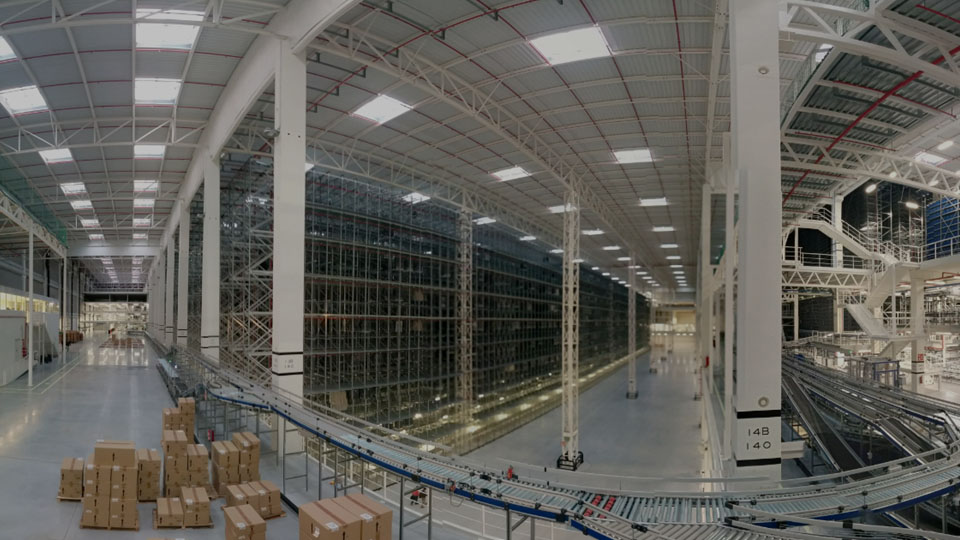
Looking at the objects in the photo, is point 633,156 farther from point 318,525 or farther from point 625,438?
point 318,525

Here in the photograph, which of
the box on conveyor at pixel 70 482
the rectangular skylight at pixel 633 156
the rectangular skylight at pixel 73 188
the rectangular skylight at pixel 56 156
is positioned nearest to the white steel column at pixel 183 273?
the rectangular skylight at pixel 73 188

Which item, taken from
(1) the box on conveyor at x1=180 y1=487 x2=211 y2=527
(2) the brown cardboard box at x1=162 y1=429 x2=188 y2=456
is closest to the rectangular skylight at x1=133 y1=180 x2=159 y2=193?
(2) the brown cardboard box at x1=162 y1=429 x2=188 y2=456

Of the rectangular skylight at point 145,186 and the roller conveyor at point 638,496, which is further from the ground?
the rectangular skylight at point 145,186

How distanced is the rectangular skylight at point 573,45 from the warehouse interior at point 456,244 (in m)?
0.12

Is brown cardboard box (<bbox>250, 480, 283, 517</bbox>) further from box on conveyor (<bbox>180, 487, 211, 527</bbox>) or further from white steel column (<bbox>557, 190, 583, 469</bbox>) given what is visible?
white steel column (<bbox>557, 190, 583, 469</bbox>)

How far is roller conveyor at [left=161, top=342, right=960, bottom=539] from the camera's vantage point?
5012mm

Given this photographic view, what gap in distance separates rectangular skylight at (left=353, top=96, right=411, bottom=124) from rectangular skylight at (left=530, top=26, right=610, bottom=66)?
5.39 m

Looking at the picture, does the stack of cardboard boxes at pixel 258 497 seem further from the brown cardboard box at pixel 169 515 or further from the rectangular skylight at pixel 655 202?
the rectangular skylight at pixel 655 202

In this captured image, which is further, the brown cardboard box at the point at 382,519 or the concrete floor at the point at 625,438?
the concrete floor at the point at 625,438

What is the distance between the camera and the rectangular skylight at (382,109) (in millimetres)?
15992

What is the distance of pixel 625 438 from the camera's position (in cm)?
2612

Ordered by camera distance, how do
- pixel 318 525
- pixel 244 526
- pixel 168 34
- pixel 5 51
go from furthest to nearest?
pixel 168 34 → pixel 5 51 → pixel 244 526 → pixel 318 525

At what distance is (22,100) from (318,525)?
17.1 m

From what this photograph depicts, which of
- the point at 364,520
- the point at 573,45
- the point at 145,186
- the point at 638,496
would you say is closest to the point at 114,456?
the point at 364,520
